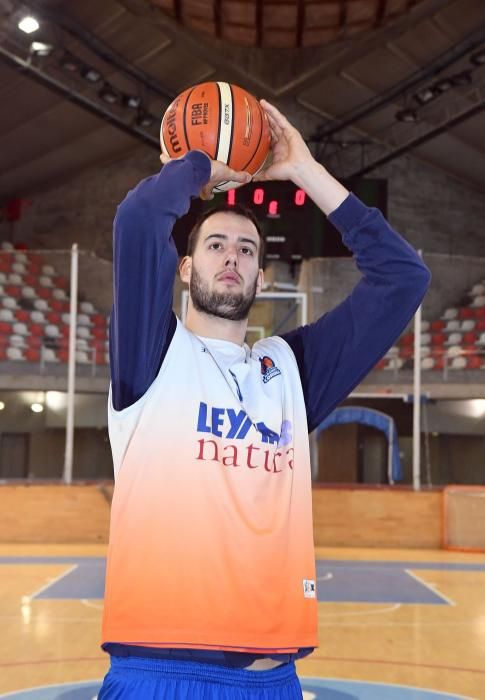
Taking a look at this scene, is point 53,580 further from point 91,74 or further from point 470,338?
point 91,74

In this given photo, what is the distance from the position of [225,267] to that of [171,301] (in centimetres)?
20

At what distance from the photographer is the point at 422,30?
47.3 ft

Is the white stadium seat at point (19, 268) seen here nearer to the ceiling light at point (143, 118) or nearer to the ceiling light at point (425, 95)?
the ceiling light at point (143, 118)

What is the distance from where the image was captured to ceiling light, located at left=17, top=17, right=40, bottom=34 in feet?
41.6

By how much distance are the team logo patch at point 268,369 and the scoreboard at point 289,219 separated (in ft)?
25.9

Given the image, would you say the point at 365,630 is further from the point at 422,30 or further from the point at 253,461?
the point at 422,30

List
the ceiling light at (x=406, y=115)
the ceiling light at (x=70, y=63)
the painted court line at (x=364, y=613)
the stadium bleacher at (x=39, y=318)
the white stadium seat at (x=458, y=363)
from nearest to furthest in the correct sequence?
the painted court line at (x=364, y=613) < the stadium bleacher at (x=39, y=318) < the white stadium seat at (x=458, y=363) < the ceiling light at (x=70, y=63) < the ceiling light at (x=406, y=115)

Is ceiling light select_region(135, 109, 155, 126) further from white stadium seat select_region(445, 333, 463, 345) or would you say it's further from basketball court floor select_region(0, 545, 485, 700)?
basketball court floor select_region(0, 545, 485, 700)

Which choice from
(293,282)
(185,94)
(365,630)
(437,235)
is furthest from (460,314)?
(185,94)

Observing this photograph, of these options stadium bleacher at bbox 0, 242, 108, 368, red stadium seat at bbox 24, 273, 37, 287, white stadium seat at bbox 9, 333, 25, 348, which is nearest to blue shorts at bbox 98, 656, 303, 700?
stadium bleacher at bbox 0, 242, 108, 368

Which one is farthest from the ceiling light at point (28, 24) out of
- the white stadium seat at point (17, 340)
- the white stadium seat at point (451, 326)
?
the white stadium seat at point (451, 326)

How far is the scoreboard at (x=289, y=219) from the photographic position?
10.2 meters

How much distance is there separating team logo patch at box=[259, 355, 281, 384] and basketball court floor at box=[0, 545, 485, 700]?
8.70 feet

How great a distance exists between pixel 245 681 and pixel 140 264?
883 mm
